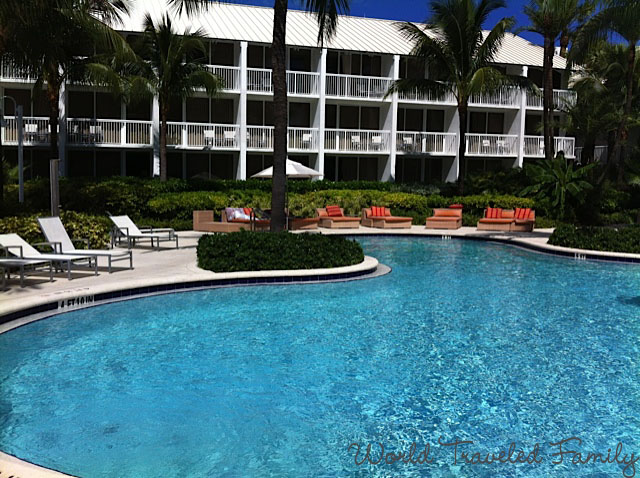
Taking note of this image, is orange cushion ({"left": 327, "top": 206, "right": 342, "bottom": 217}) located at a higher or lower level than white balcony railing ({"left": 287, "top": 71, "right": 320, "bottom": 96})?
lower

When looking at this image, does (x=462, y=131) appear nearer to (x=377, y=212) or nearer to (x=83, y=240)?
(x=377, y=212)

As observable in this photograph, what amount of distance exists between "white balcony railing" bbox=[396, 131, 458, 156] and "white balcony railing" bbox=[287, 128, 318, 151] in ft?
14.6

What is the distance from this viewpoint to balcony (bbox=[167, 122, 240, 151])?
2831cm

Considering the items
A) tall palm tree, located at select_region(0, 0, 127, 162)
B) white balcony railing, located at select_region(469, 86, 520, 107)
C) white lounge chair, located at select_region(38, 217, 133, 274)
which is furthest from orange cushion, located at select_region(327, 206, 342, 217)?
white balcony railing, located at select_region(469, 86, 520, 107)

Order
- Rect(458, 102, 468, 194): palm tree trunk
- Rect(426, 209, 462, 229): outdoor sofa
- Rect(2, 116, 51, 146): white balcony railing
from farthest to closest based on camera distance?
1. Rect(2, 116, 51, 146): white balcony railing
2. Rect(458, 102, 468, 194): palm tree trunk
3. Rect(426, 209, 462, 229): outdoor sofa

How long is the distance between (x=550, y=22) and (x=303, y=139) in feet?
39.2

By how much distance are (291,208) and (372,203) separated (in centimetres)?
359

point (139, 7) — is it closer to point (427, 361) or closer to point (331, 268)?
point (331, 268)

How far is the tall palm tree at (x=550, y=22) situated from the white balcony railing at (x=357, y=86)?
834 cm

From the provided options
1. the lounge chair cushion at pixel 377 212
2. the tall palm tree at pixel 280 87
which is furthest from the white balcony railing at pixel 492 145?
the tall palm tree at pixel 280 87

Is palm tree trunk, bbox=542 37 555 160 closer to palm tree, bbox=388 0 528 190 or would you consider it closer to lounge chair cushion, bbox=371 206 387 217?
palm tree, bbox=388 0 528 190

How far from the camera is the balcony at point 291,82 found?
29859 mm

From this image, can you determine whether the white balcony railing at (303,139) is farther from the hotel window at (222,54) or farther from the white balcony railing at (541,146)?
the white balcony railing at (541,146)

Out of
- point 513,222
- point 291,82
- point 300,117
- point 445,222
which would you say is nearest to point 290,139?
point 291,82
